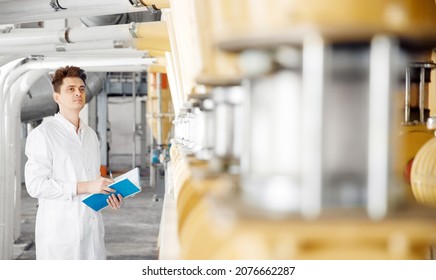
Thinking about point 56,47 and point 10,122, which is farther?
point 10,122

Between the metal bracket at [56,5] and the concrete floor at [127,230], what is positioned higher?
the metal bracket at [56,5]

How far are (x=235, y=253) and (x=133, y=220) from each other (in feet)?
17.7

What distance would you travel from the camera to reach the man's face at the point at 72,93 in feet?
6.86

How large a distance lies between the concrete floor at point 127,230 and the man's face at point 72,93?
6.77 feet

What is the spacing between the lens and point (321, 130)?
1.38ft

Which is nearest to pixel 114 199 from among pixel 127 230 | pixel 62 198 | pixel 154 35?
pixel 62 198

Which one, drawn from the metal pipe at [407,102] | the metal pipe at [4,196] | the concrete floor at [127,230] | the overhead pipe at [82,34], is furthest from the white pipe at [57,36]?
the metal pipe at [407,102]

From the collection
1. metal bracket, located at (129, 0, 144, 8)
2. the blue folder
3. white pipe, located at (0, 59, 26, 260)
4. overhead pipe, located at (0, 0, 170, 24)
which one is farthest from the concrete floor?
metal bracket, located at (129, 0, 144, 8)

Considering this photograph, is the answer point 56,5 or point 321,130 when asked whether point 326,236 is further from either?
point 56,5

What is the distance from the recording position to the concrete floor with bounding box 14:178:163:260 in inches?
169

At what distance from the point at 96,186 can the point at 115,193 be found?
0.27 feet

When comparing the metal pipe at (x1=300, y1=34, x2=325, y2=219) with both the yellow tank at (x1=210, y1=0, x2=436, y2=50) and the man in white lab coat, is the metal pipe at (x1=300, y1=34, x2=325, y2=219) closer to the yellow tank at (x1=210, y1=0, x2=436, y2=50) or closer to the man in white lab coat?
the yellow tank at (x1=210, y1=0, x2=436, y2=50)

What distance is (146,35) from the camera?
2848 mm

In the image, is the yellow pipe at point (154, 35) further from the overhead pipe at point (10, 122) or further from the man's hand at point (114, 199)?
the overhead pipe at point (10, 122)
